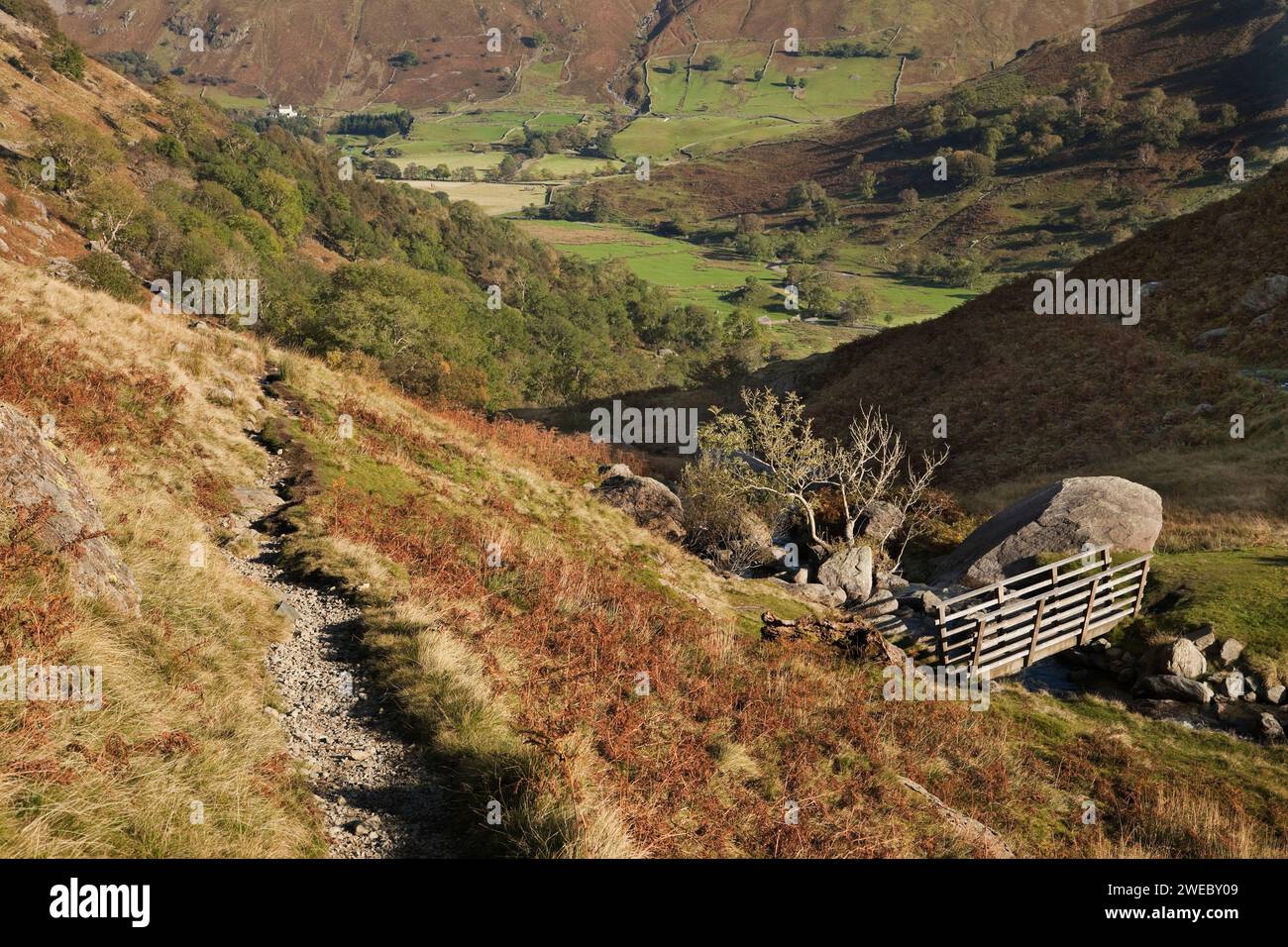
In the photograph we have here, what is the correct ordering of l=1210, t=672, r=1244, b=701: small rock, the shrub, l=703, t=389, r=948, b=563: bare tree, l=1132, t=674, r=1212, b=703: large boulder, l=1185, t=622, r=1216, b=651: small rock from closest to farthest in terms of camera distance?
l=1210, t=672, r=1244, b=701: small rock, l=1132, t=674, r=1212, b=703: large boulder, l=1185, t=622, r=1216, b=651: small rock, l=703, t=389, r=948, b=563: bare tree, the shrub

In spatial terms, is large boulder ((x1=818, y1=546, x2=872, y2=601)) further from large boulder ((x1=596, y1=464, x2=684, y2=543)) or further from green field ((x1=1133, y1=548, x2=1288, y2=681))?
green field ((x1=1133, y1=548, x2=1288, y2=681))

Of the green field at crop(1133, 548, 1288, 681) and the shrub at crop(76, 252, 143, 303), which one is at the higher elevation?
the shrub at crop(76, 252, 143, 303)

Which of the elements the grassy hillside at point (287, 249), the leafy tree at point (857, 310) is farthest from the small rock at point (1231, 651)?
the leafy tree at point (857, 310)

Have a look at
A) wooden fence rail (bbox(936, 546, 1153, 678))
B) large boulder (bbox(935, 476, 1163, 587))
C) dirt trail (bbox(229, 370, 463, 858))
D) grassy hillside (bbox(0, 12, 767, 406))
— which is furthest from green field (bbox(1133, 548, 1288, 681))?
grassy hillside (bbox(0, 12, 767, 406))

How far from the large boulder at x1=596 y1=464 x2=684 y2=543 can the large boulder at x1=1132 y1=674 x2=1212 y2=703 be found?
14.3 metres

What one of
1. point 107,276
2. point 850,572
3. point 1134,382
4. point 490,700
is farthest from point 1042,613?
point 107,276

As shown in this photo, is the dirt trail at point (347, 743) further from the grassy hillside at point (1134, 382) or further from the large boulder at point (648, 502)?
the grassy hillside at point (1134, 382)

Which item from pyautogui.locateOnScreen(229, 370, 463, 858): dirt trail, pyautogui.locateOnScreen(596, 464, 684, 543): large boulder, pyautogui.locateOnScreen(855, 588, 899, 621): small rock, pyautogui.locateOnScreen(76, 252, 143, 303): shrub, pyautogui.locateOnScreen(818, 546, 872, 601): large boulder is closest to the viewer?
pyautogui.locateOnScreen(229, 370, 463, 858): dirt trail

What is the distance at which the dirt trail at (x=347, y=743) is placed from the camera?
7137 millimetres

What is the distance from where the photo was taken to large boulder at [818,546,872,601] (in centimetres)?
2416

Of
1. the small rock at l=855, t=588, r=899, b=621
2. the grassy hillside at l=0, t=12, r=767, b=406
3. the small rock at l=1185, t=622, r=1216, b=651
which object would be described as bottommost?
the small rock at l=1185, t=622, r=1216, b=651
